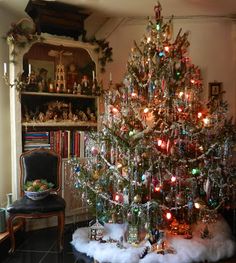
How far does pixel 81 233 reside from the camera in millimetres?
3072

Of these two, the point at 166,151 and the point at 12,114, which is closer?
the point at 166,151

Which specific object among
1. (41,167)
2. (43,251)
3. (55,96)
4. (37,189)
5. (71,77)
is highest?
(71,77)

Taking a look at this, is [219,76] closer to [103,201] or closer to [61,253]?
[103,201]

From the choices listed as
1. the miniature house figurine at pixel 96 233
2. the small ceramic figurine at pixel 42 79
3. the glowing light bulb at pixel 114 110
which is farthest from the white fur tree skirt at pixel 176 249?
the small ceramic figurine at pixel 42 79

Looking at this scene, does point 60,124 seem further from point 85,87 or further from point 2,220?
point 2,220

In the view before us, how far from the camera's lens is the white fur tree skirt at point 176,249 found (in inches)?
97.7

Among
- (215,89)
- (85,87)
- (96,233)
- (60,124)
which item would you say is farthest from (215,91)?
(96,233)

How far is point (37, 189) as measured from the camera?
287 centimetres

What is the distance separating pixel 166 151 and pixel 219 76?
1447 mm

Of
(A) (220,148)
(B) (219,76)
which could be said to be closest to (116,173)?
(A) (220,148)

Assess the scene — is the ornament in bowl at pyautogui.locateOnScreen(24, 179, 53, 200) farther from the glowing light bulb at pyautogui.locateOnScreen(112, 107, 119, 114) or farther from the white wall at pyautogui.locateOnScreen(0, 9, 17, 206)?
the glowing light bulb at pyautogui.locateOnScreen(112, 107, 119, 114)

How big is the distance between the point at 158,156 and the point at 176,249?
82 cm

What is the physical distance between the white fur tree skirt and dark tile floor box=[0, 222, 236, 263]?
0.07 meters

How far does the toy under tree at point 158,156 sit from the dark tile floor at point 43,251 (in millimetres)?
428
